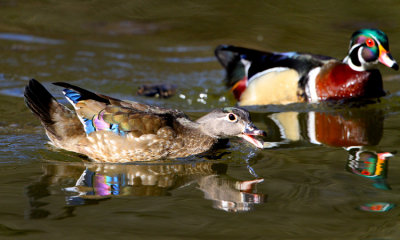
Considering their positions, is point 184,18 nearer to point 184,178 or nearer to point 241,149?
point 241,149

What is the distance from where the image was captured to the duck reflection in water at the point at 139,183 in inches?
155

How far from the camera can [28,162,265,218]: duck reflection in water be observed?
12.9ft

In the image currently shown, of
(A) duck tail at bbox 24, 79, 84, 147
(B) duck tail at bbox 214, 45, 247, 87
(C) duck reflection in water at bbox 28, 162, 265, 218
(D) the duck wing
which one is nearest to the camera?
(C) duck reflection in water at bbox 28, 162, 265, 218

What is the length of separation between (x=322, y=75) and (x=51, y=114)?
322cm

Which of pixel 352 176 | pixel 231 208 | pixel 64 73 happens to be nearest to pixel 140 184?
pixel 231 208

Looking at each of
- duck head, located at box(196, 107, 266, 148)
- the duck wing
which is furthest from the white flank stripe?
the duck wing

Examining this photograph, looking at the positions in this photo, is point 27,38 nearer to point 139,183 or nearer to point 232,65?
point 232,65

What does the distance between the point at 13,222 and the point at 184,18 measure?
678 cm

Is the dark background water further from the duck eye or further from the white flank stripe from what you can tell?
the duck eye

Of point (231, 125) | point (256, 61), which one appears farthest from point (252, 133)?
point (256, 61)

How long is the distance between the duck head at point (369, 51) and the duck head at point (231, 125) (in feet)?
8.27

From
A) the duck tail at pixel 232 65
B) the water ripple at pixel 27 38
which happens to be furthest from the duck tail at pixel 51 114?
the water ripple at pixel 27 38

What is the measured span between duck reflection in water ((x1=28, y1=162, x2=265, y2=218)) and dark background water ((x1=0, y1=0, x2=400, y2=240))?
0.01 m

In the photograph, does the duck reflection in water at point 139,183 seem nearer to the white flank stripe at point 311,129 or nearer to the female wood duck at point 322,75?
the white flank stripe at point 311,129
